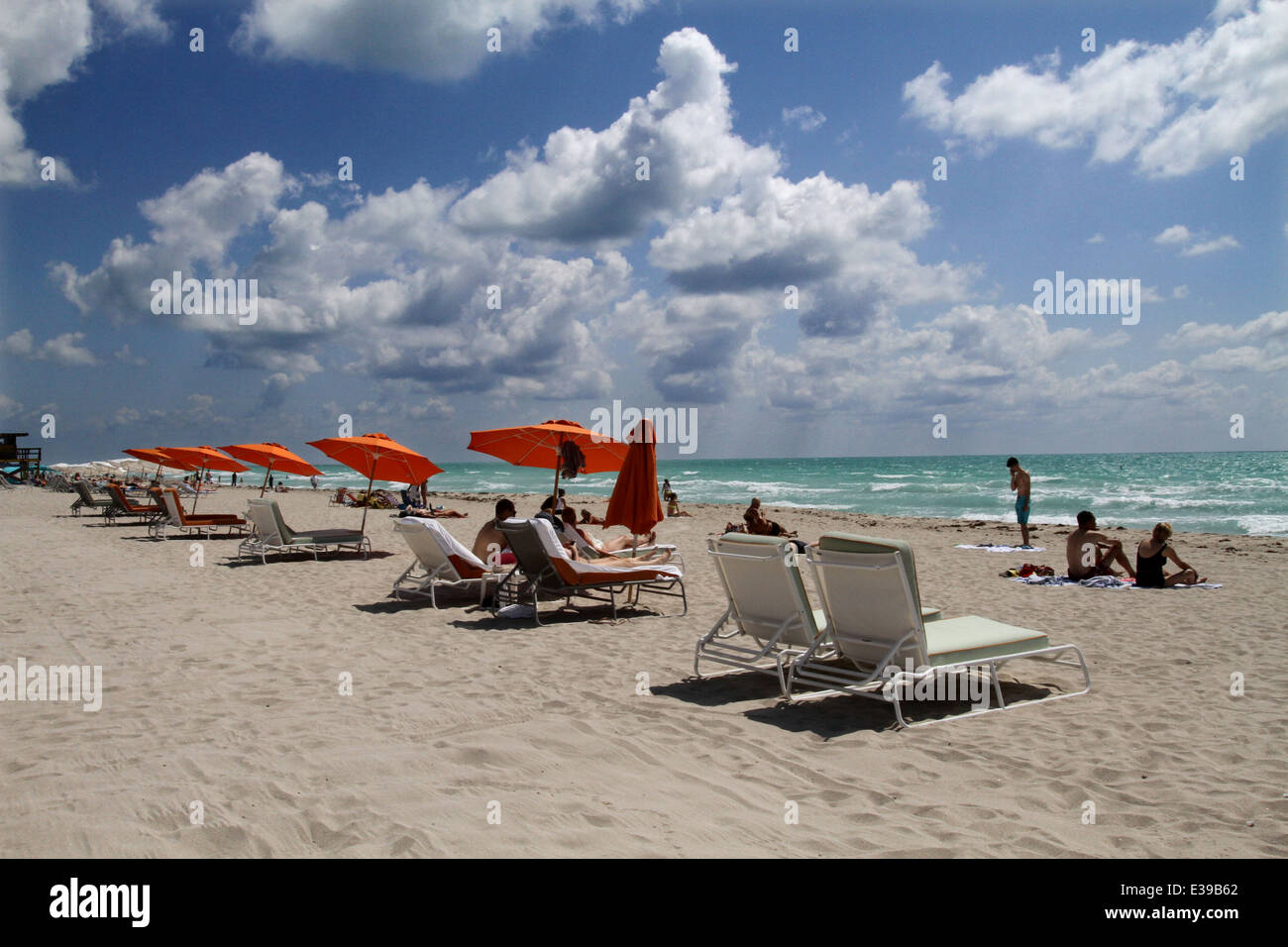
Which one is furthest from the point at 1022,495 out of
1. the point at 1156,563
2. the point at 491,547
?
the point at 491,547

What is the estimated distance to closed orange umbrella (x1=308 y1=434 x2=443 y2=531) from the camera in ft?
37.9

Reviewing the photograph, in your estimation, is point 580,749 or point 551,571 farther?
point 551,571

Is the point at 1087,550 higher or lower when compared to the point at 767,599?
lower

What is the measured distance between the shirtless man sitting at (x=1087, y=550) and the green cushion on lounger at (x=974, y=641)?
558cm

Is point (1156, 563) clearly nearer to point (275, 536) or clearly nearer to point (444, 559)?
point (444, 559)

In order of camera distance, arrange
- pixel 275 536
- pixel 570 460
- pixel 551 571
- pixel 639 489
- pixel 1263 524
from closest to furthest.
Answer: pixel 551 571 < pixel 639 489 < pixel 570 460 < pixel 275 536 < pixel 1263 524

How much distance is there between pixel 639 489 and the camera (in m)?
9.02

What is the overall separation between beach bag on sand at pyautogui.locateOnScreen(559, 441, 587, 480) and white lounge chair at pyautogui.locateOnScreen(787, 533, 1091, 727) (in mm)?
5432

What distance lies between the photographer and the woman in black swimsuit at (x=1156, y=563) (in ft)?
29.9

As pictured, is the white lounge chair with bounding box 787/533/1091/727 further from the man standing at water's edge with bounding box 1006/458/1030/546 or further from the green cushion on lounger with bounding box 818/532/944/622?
the man standing at water's edge with bounding box 1006/458/1030/546

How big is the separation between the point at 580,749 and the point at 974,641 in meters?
2.39

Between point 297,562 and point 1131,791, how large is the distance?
34.4 feet
